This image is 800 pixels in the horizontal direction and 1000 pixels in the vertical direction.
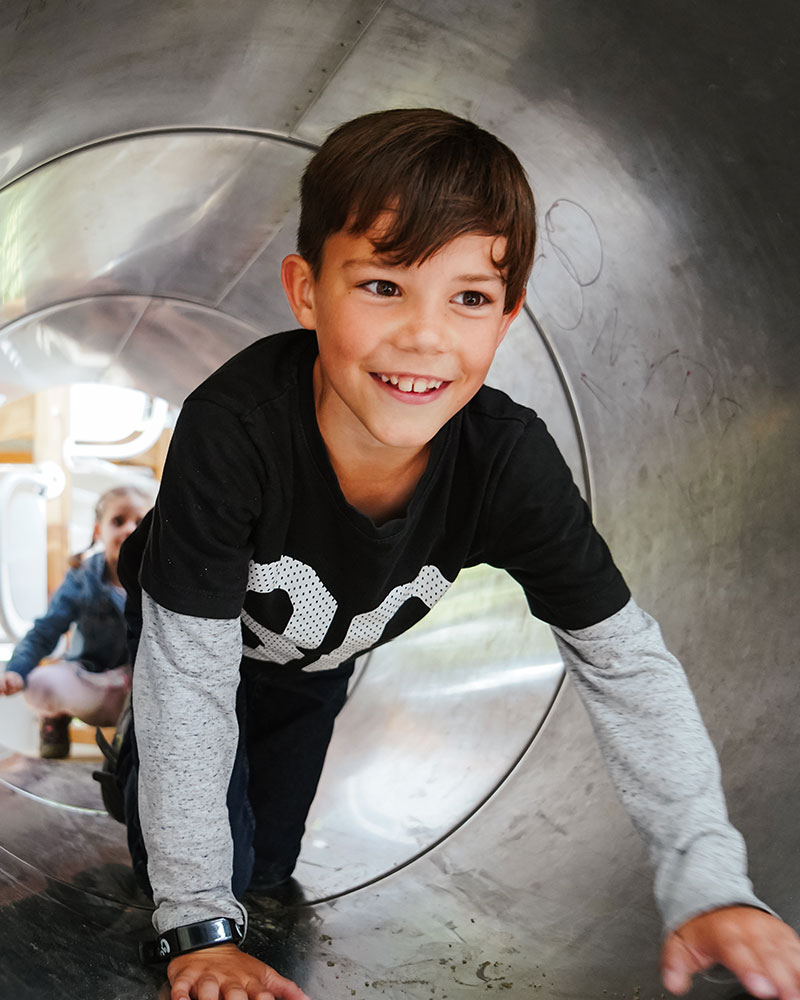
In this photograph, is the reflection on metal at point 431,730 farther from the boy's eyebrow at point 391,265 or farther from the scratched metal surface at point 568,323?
the boy's eyebrow at point 391,265

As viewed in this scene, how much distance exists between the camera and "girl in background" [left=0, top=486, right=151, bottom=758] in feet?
6.24

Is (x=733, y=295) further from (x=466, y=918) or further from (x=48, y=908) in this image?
(x=48, y=908)

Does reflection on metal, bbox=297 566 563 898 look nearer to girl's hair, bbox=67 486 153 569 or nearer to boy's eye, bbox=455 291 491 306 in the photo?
girl's hair, bbox=67 486 153 569

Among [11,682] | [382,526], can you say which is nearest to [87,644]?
[11,682]

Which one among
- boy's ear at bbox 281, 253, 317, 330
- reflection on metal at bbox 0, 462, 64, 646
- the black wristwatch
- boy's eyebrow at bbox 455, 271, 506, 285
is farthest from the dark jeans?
reflection on metal at bbox 0, 462, 64, 646

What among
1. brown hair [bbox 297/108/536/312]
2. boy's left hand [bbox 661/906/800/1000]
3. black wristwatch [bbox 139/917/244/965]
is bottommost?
black wristwatch [bbox 139/917/244/965]

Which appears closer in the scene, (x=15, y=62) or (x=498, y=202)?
(x=498, y=202)

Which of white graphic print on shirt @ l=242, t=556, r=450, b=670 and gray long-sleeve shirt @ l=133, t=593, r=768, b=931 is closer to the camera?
gray long-sleeve shirt @ l=133, t=593, r=768, b=931

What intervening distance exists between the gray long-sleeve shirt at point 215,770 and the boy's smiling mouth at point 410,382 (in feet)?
0.80

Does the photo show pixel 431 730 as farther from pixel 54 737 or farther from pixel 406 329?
pixel 406 329

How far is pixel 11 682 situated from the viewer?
6.16ft

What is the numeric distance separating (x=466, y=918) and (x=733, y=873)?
472mm

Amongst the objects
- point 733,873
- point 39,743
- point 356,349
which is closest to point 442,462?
point 356,349

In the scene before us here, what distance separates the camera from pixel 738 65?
109cm
